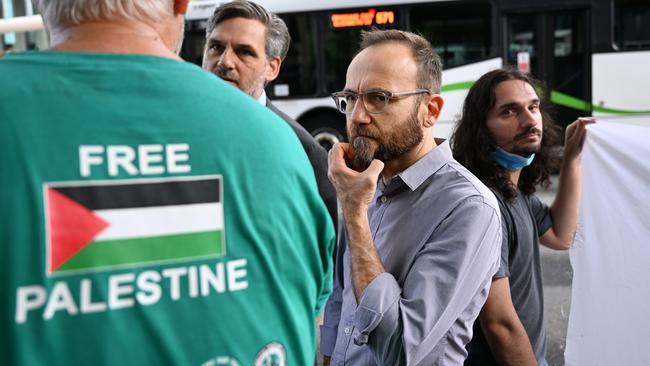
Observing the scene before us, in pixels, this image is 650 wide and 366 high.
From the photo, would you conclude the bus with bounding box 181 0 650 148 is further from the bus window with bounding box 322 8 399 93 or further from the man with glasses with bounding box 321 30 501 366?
the man with glasses with bounding box 321 30 501 366

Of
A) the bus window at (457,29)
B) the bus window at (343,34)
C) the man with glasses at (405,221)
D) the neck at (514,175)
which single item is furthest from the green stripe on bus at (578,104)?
the man with glasses at (405,221)

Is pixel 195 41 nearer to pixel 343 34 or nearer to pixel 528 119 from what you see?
pixel 343 34

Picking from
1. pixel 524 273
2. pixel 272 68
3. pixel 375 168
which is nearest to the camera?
pixel 375 168

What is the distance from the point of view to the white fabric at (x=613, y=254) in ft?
7.93

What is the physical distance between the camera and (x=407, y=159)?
2020 millimetres

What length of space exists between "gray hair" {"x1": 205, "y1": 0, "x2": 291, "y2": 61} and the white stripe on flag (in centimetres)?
212

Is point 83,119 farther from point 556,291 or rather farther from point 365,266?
point 556,291

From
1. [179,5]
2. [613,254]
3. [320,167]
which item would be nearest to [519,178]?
[613,254]

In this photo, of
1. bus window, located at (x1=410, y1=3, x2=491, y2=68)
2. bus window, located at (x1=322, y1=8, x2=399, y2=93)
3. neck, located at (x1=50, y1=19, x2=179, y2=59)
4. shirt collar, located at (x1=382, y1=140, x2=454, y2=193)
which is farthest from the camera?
bus window, located at (x1=322, y1=8, x2=399, y2=93)

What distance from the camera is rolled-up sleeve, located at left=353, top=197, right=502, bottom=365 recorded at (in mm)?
1668

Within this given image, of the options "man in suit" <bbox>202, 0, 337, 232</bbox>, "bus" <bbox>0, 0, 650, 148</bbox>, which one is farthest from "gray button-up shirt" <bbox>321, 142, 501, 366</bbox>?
"bus" <bbox>0, 0, 650, 148</bbox>

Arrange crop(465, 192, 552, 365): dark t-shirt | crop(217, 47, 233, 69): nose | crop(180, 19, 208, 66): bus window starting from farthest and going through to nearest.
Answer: crop(180, 19, 208, 66): bus window, crop(217, 47, 233, 69): nose, crop(465, 192, 552, 365): dark t-shirt

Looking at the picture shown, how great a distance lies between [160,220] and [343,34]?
11.5 metres

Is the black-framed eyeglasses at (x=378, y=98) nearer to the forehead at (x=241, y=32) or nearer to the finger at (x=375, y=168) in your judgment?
the finger at (x=375, y=168)
